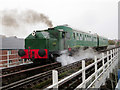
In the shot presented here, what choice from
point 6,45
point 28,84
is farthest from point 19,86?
point 6,45

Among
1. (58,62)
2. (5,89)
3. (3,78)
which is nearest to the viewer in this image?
(5,89)

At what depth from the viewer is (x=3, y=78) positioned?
17.9 feet

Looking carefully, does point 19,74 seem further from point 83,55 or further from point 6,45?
point 6,45

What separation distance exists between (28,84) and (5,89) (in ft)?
2.73

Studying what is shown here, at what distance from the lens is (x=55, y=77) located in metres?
2.43

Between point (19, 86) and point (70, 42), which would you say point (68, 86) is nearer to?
point (19, 86)

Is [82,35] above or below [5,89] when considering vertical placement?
above

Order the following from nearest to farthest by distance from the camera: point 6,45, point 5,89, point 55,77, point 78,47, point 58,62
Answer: point 55,77, point 5,89, point 58,62, point 78,47, point 6,45

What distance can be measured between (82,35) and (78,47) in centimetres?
169

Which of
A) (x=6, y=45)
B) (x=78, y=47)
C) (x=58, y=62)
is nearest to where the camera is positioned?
(x=58, y=62)

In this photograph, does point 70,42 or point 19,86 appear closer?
point 19,86

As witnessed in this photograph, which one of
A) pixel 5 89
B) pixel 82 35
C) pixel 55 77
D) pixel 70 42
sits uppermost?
pixel 82 35

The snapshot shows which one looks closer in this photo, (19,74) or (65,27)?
(19,74)

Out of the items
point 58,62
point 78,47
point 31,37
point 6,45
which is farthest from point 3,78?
point 6,45
